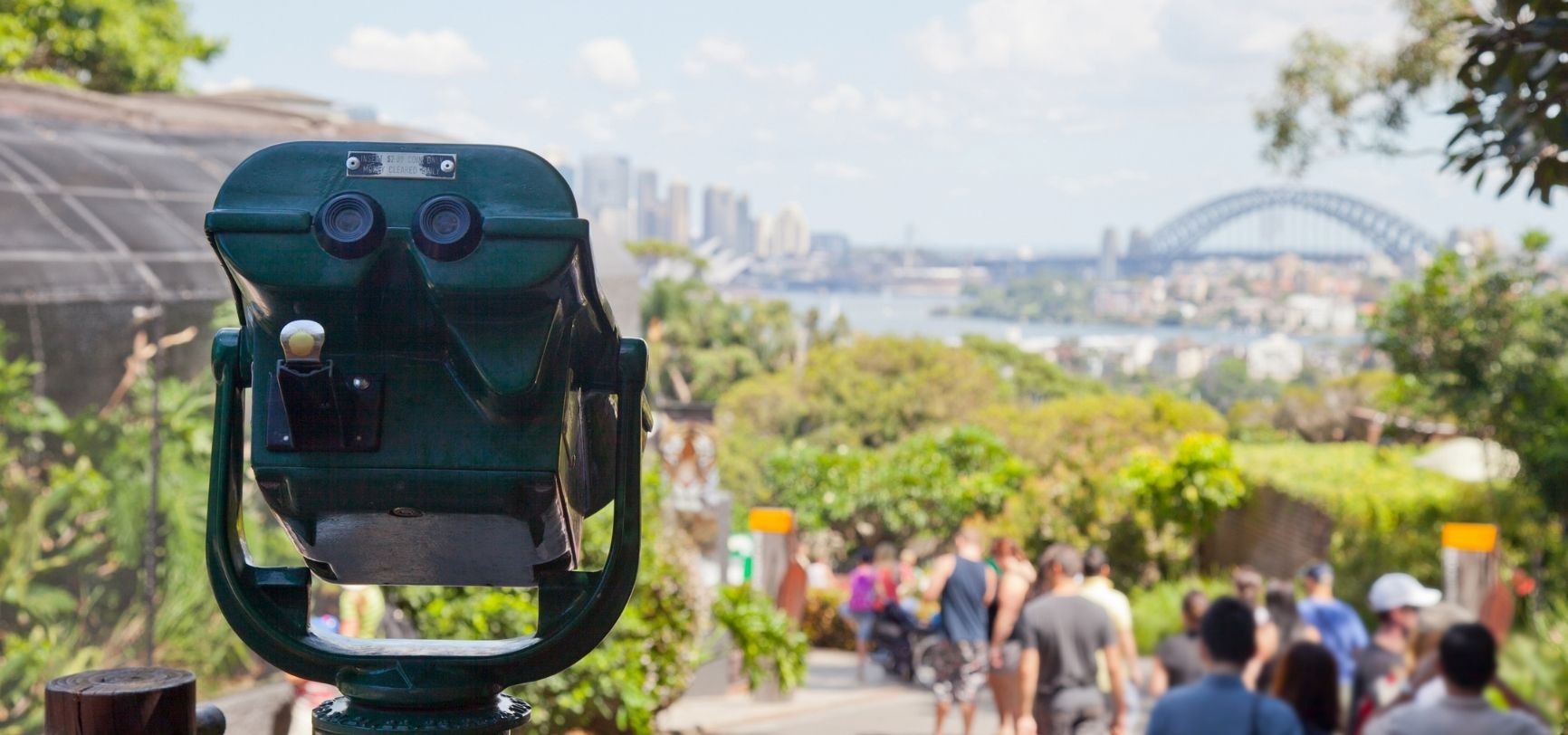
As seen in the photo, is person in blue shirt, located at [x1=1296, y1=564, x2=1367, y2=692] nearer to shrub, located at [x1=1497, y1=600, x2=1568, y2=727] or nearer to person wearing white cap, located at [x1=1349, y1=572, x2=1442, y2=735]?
person wearing white cap, located at [x1=1349, y1=572, x2=1442, y2=735]

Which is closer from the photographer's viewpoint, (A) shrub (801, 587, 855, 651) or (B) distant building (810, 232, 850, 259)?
(A) shrub (801, 587, 855, 651)

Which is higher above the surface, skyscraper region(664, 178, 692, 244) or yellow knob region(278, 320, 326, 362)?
skyscraper region(664, 178, 692, 244)

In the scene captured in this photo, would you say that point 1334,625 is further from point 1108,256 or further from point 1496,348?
point 1108,256

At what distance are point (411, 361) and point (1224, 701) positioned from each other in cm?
305

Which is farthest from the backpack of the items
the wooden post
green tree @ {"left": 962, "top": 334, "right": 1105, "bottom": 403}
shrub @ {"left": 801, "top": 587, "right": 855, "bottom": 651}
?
green tree @ {"left": 962, "top": 334, "right": 1105, "bottom": 403}

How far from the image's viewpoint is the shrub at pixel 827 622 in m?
14.3

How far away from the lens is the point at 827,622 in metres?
14.3

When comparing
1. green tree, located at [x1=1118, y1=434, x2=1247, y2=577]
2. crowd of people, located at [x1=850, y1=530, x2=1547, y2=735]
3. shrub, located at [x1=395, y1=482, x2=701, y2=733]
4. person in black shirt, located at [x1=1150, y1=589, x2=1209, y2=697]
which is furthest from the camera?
green tree, located at [x1=1118, y1=434, x2=1247, y2=577]

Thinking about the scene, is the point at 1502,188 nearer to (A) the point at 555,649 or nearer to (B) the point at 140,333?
(A) the point at 555,649

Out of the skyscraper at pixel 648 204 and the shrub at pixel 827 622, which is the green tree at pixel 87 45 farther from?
the skyscraper at pixel 648 204

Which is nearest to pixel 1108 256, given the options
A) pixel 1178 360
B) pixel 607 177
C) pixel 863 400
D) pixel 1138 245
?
pixel 1138 245

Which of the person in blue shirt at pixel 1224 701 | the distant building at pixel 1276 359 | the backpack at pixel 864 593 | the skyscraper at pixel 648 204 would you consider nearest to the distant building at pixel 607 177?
the skyscraper at pixel 648 204

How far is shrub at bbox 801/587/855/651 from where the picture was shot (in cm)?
1428

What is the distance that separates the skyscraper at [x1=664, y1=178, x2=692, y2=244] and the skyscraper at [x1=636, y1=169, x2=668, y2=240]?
149 cm
